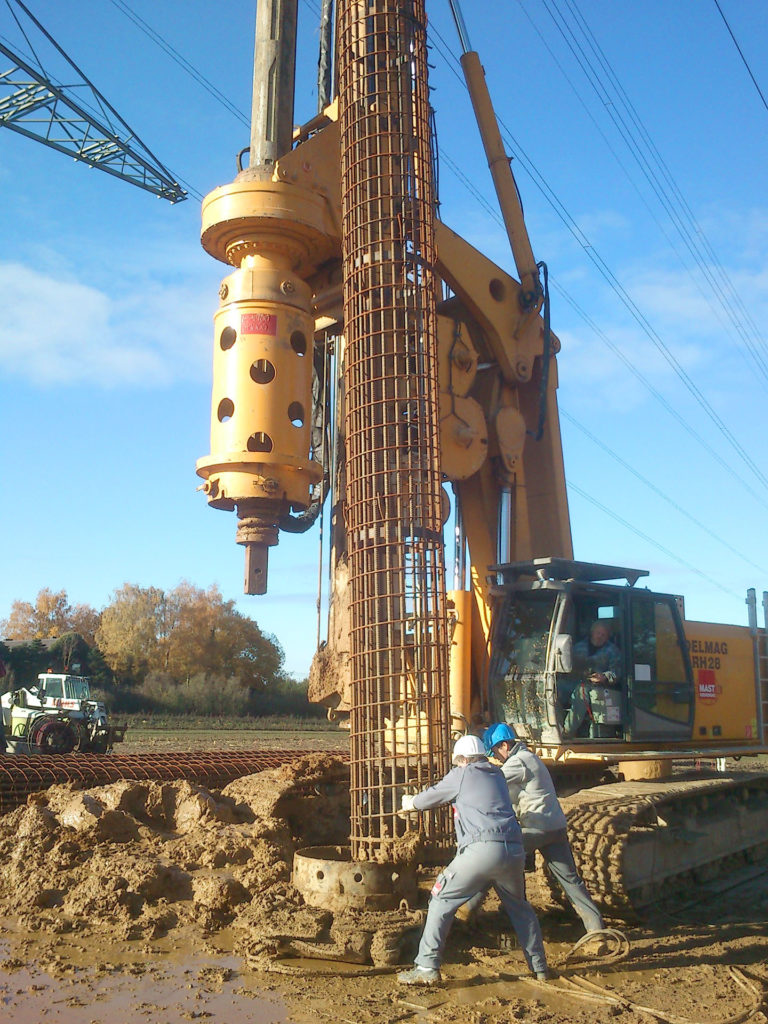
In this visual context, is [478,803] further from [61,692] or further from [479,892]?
[61,692]

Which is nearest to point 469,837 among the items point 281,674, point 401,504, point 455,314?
point 401,504

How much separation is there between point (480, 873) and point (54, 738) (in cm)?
1845

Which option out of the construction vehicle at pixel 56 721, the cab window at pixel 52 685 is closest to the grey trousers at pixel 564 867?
the construction vehicle at pixel 56 721

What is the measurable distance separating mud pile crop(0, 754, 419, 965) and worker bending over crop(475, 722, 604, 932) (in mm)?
1081

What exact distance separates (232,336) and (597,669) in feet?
15.3

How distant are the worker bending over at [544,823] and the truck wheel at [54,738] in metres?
17.1

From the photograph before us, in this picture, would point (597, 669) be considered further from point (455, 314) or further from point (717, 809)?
point (455, 314)

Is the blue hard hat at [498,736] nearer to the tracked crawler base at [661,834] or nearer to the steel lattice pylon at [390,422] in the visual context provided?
the steel lattice pylon at [390,422]

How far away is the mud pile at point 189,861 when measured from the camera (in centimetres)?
640

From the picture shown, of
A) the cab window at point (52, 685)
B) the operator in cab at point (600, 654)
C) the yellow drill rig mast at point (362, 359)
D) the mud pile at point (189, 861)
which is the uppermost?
the yellow drill rig mast at point (362, 359)

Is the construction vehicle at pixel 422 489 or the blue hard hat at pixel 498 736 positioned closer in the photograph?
the blue hard hat at pixel 498 736

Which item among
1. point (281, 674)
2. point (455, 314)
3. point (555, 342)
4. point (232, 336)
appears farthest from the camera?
point (281, 674)

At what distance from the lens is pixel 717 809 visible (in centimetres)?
1034

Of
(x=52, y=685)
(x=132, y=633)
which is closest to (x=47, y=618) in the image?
(x=132, y=633)
